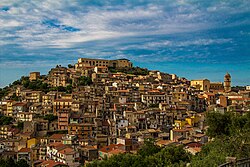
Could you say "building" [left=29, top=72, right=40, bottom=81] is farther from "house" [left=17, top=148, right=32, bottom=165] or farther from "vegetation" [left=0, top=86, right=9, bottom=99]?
"house" [left=17, top=148, right=32, bottom=165]

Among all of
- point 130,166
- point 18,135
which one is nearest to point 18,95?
point 18,135

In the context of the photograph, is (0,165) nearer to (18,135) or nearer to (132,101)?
(18,135)

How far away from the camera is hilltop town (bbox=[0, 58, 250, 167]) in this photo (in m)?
33.3

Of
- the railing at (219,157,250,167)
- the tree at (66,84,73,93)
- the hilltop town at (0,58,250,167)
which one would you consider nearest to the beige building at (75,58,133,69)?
the hilltop town at (0,58,250,167)

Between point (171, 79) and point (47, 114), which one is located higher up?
point (171, 79)

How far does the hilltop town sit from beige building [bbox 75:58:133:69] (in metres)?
4.87

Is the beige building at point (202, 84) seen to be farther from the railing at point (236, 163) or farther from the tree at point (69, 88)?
the railing at point (236, 163)

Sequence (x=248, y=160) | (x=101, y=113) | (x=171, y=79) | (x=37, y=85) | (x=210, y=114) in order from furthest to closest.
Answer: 1. (x=171, y=79)
2. (x=37, y=85)
3. (x=101, y=113)
4. (x=210, y=114)
5. (x=248, y=160)

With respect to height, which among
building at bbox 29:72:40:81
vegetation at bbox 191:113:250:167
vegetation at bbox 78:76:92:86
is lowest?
vegetation at bbox 191:113:250:167

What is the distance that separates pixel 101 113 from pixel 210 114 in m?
25.2

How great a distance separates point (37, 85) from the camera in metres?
61.0

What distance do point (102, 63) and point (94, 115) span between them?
34.1 metres

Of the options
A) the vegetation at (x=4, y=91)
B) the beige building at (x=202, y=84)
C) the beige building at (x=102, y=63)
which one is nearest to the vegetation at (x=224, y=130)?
the vegetation at (x=4, y=91)

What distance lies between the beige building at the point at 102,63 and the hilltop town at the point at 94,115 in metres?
4.87
